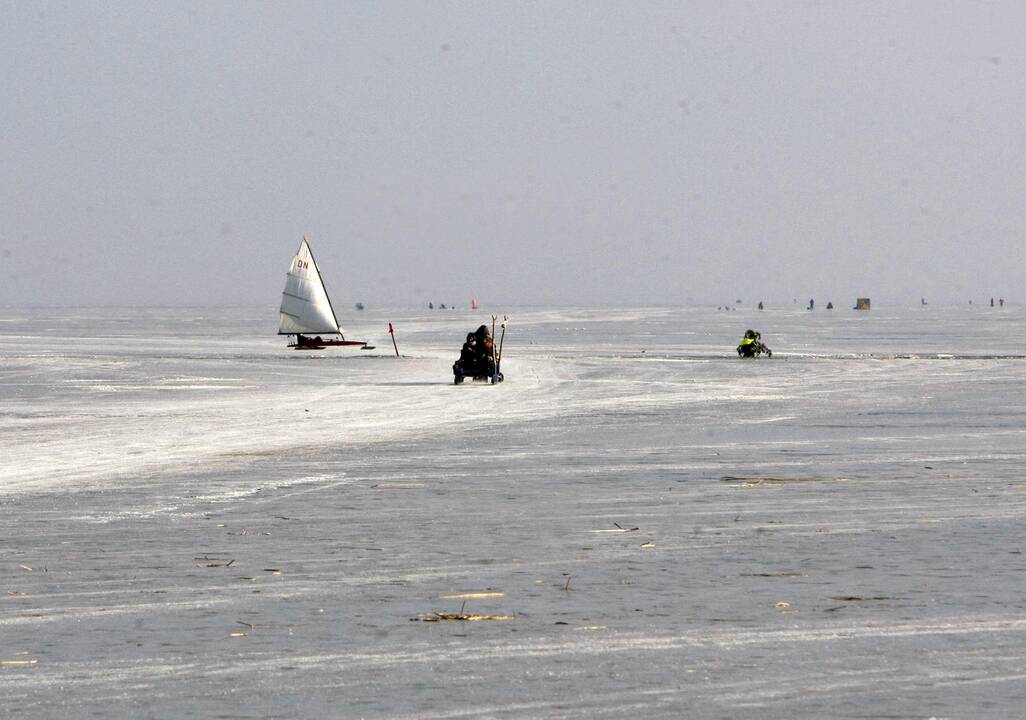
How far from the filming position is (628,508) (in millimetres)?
16531

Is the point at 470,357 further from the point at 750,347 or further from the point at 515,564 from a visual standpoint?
the point at 515,564

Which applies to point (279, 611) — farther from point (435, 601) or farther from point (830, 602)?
point (830, 602)

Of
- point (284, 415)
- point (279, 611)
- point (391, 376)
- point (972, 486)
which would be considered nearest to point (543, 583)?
point (279, 611)

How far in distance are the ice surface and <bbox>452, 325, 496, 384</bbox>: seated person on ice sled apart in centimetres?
1214

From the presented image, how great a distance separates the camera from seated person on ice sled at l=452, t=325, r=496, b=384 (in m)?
43.2

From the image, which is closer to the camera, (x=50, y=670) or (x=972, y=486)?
(x=50, y=670)

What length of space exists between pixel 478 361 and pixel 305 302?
49948 mm

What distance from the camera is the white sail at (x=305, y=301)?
300ft

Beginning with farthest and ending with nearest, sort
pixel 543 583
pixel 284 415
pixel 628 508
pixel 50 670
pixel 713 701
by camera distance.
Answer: pixel 284 415 < pixel 628 508 < pixel 543 583 < pixel 50 670 < pixel 713 701

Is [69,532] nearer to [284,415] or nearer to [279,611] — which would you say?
[279,611]

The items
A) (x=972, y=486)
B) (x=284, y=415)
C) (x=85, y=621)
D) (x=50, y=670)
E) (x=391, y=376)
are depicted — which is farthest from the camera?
(x=391, y=376)

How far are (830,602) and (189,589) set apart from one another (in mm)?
4263

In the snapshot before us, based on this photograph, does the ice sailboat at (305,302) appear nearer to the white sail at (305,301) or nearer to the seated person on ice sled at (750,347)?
the white sail at (305,301)

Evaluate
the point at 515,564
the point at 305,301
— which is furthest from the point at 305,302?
the point at 515,564
